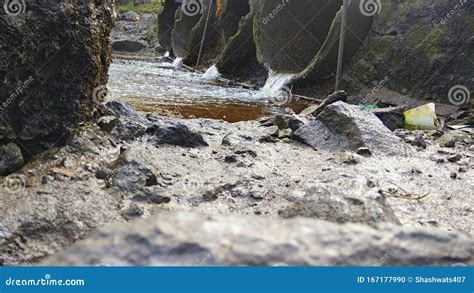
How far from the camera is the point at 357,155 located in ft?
14.6

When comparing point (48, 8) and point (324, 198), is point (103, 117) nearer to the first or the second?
point (48, 8)

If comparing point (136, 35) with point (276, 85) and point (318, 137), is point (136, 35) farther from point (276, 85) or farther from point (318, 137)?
point (318, 137)

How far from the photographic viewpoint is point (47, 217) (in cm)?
264

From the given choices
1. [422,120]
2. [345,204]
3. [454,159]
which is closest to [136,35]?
[422,120]

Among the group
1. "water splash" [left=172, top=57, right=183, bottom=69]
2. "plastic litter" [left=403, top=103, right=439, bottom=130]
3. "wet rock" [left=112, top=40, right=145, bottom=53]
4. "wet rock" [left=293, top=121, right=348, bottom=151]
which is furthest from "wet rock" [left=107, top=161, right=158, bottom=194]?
"wet rock" [left=112, top=40, right=145, bottom=53]

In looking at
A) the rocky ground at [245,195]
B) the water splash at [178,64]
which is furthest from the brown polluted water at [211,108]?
the water splash at [178,64]

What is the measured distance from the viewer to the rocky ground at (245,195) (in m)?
1.34

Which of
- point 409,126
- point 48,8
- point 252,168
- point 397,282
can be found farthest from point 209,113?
point 397,282

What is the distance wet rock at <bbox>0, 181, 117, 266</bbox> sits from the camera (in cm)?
242

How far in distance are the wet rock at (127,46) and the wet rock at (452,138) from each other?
21312 millimetres

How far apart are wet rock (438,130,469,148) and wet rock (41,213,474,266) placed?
3.98m

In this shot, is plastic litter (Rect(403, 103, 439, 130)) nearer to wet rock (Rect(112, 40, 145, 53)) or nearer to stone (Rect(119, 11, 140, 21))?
wet rock (Rect(112, 40, 145, 53))

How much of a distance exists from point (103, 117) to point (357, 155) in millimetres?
2437

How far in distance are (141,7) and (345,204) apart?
37.0 metres
